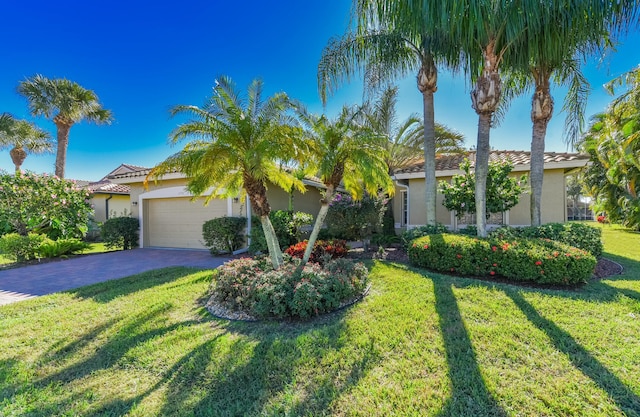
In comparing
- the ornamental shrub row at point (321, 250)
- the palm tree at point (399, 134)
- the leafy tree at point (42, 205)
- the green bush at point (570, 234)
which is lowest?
the ornamental shrub row at point (321, 250)

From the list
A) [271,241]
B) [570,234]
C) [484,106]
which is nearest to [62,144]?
[271,241]

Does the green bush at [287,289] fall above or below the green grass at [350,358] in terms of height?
above

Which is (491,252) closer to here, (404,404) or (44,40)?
(404,404)

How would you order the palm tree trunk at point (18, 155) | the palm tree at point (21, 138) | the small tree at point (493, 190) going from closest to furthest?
the small tree at point (493, 190) < the palm tree at point (21, 138) < the palm tree trunk at point (18, 155)

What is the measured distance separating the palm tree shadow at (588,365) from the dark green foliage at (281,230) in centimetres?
775

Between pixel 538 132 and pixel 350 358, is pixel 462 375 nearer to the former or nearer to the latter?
pixel 350 358

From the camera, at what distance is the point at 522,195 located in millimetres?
11086

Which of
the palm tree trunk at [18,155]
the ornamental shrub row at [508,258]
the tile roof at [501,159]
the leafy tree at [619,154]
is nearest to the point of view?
the ornamental shrub row at [508,258]

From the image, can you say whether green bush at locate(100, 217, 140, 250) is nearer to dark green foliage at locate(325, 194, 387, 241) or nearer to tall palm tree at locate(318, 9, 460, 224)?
dark green foliage at locate(325, 194, 387, 241)

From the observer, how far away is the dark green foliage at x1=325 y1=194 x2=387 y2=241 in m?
10.5

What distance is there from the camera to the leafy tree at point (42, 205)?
1133 cm

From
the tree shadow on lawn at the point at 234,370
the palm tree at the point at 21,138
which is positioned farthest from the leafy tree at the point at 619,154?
the palm tree at the point at 21,138

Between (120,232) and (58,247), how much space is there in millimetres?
2340

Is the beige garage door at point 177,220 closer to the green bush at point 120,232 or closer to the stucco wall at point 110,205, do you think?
the green bush at point 120,232
